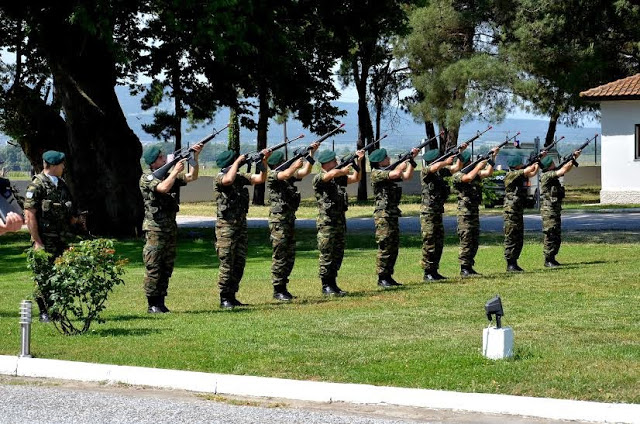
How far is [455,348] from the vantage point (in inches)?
440

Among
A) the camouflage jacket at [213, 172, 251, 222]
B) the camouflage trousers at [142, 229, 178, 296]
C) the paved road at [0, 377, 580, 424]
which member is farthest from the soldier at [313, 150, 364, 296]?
the paved road at [0, 377, 580, 424]

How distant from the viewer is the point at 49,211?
13.5 metres

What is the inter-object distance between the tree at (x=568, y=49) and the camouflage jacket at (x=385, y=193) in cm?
3061

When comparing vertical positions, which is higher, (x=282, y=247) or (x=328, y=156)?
(x=328, y=156)

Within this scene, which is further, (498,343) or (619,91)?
(619,91)

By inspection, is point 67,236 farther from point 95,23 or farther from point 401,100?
point 401,100

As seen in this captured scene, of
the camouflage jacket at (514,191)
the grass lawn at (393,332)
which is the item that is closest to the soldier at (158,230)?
the grass lawn at (393,332)

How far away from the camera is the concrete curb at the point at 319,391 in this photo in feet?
28.5

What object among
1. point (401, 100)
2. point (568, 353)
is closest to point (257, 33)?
point (568, 353)

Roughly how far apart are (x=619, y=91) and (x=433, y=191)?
26935mm

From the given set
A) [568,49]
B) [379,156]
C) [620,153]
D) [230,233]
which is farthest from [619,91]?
[230,233]

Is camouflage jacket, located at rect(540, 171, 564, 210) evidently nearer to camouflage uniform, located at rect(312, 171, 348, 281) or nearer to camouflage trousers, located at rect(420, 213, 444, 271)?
camouflage trousers, located at rect(420, 213, 444, 271)

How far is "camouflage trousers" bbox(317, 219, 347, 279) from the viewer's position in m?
16.7

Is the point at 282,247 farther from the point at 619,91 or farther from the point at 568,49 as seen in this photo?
the point at 568,49
